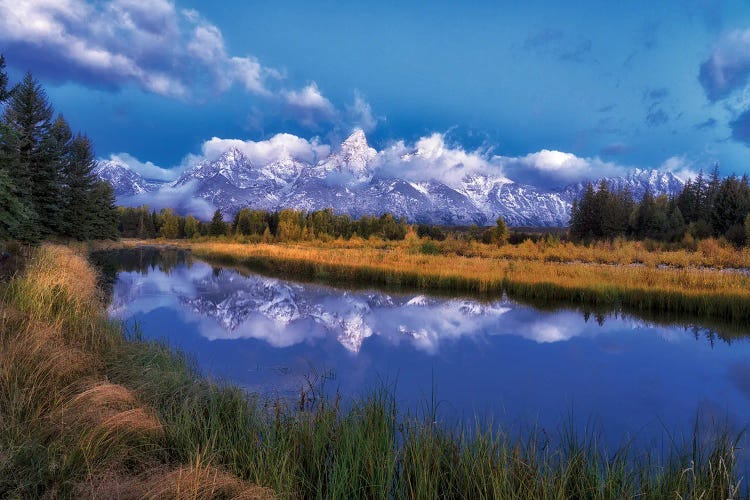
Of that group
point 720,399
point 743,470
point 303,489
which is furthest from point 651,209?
point 303,489

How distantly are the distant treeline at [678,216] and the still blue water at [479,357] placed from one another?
77.6 ft

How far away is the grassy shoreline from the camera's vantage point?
291 cm

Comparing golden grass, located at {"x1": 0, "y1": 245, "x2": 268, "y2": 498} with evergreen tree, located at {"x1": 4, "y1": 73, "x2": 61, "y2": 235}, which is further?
evergreen tree, located at {"x1": 4, "y1": 73, "x2": 61, "y2": 235}

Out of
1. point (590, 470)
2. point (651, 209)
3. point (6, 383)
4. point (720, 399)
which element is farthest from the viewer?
point (651, 209)

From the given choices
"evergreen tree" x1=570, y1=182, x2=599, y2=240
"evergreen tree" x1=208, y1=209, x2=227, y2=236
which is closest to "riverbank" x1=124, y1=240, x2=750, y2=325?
"evergreen tree" x1=570, y1=182, x2=599, y2=240

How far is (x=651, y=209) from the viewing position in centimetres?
5212

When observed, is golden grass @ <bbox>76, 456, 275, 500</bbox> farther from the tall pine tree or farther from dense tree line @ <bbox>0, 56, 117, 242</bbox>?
the tall pine tree

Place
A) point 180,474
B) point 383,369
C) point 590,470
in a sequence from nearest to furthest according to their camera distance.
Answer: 1. point 180,474
2. point 590,470
3. point 383,369

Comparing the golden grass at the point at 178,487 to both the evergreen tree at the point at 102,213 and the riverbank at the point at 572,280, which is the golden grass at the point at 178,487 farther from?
the evergreen tree at the point at 102,213

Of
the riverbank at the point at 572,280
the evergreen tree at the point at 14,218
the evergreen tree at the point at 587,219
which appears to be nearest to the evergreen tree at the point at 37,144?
the evergreen tree at the point at 14,218

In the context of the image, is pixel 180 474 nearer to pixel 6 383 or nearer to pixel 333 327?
pixel 6 383

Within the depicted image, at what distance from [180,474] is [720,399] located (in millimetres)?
8473

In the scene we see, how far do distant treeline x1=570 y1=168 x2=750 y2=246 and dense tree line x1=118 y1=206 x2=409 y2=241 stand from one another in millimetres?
25018

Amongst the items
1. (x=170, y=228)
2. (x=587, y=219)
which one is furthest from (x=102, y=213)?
(x=587, y=219)
